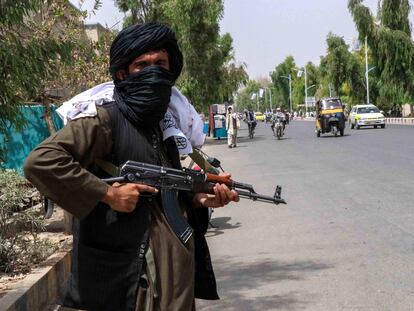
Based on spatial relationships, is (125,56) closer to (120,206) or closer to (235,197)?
(120,206)

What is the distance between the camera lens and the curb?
3497mm

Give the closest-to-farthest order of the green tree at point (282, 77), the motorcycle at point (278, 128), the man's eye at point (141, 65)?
the man's eye at point (141, 65) → the motorcycle at point (278, 128) → the green tree at point (282, 77)

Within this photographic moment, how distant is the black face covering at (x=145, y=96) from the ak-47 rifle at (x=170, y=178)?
17cm

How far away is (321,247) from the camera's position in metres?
5.74

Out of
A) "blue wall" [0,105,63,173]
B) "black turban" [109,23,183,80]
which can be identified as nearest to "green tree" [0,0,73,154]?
"black turban" [109,23,183,80]

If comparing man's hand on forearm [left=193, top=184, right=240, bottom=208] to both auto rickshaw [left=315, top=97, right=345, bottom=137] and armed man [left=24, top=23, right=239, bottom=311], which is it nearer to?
armed man [left=24, top=23, right=239, bottom=311]

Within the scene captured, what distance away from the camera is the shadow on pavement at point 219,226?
6944mm

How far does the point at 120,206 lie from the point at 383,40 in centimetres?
4584

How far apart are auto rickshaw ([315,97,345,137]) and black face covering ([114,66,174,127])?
25.1 m

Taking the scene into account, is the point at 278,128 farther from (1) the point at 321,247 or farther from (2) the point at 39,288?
(2) the point at 39,288

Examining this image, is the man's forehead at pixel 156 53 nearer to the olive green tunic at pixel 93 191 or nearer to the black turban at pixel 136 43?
the black turban at pixel 136 43

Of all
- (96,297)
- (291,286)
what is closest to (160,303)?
(96,297)

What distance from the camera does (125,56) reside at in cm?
204

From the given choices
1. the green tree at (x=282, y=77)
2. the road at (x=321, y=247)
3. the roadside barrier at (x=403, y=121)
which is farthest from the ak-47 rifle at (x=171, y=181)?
the green tree at (x=282, y=77)
